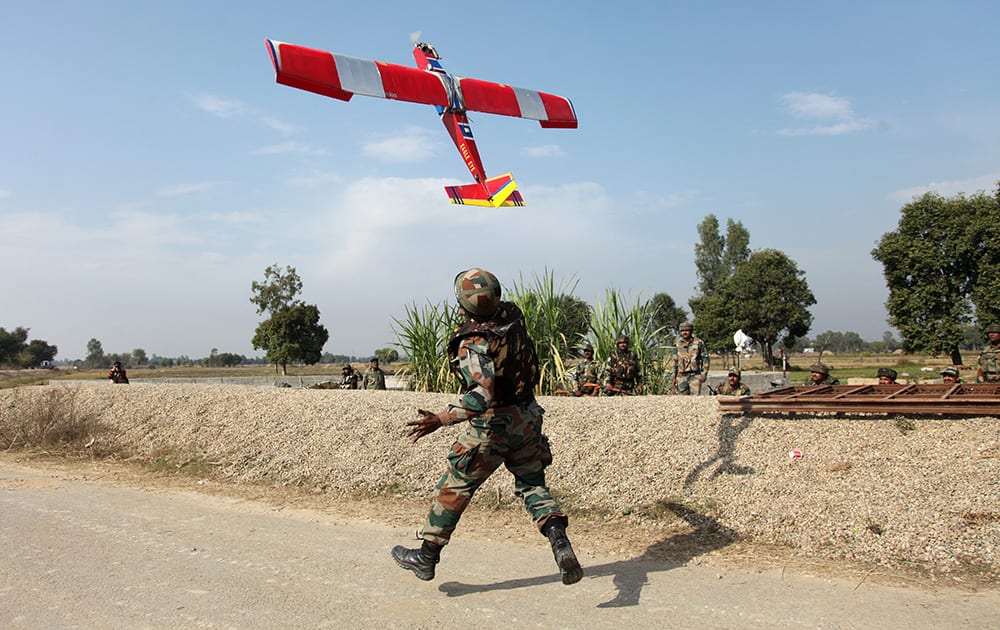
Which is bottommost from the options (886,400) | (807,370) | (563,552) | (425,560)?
(807,370)

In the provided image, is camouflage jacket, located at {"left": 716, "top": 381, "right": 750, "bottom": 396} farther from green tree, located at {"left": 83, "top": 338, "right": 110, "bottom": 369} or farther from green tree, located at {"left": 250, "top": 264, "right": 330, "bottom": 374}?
green tree, located at {"left": 83, "top": 338, "right": 110, "bottom": 369}

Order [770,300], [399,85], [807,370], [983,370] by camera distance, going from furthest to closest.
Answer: [770,300] → [807,370] → [399,85] → [983,370]

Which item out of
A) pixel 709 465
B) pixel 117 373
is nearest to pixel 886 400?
pixel 709 465

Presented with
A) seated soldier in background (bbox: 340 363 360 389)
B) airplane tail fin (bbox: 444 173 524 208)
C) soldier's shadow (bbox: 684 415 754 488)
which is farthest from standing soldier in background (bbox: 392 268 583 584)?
seated soldier in background (bbox: 340 363 360 389)

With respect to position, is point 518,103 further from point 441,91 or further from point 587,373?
point 587,373

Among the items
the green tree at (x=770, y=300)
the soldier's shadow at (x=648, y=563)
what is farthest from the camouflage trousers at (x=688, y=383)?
the green tree at (x=770, y=300)

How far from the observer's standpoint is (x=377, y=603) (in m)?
3.88

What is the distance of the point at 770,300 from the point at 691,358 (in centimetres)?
4425

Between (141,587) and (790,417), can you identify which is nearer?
(141,587)

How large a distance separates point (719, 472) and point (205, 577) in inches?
156

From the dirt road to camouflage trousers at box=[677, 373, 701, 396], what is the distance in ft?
19.3

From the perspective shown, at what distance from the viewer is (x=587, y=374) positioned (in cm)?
1091

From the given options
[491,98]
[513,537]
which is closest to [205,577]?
[513,537]

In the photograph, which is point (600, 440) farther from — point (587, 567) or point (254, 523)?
point (254, 523)
